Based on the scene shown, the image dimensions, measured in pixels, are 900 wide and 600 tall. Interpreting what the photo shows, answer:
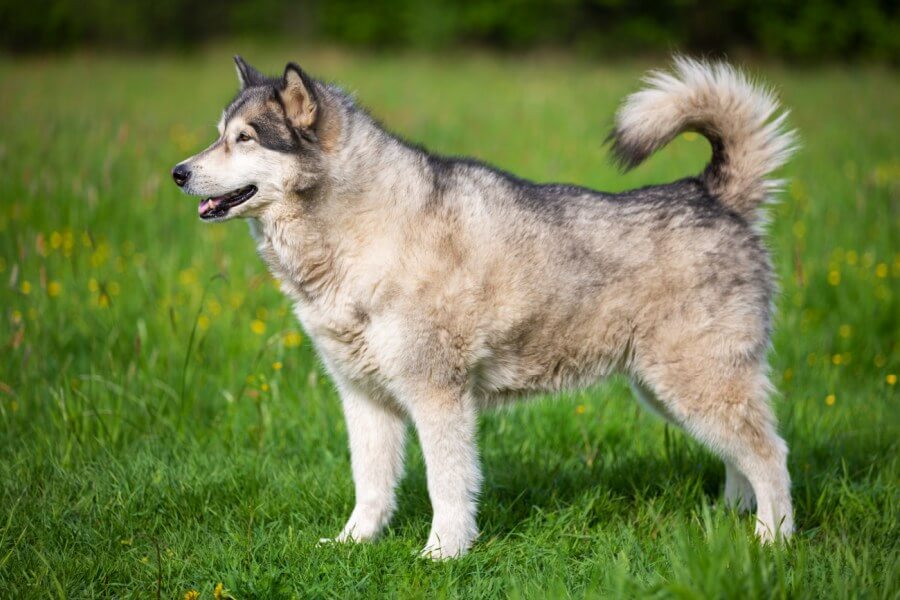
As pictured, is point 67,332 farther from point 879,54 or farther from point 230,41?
point 879,54

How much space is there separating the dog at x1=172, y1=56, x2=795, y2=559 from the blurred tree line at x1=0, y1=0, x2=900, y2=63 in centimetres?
2290

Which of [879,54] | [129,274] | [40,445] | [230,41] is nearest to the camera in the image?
[40,445]

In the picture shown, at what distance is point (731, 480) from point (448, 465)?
1463 mm

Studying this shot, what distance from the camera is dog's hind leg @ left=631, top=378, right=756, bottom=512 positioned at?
3.97 metres

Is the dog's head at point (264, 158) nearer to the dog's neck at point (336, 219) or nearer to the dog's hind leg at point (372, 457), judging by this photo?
the dog's neck at point (336, 219)

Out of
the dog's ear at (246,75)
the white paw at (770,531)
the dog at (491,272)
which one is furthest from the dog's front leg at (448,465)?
the dog's ear at (246,75)

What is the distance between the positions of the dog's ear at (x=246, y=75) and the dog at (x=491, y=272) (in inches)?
0.4

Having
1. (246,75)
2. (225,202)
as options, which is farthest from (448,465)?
(246,75)

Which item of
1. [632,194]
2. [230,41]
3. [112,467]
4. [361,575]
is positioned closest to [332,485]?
[361,575]

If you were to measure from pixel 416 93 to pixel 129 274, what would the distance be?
8.82 m

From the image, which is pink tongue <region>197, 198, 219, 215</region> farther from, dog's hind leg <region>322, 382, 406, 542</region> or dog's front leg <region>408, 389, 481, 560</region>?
dog's front leg <region>408, 389, 481, 560</region>

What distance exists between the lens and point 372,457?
3.78m

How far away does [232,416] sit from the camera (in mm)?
4641

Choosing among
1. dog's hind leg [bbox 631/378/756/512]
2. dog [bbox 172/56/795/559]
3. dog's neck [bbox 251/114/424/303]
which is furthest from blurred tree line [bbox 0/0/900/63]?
dog's neck [bbox 251/114/424/303]
